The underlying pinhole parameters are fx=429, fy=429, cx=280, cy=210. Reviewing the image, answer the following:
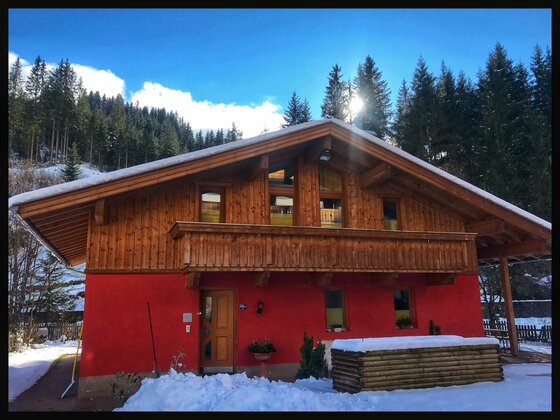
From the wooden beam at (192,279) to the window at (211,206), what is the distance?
1924 mm

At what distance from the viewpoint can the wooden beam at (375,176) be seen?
14.0 metres

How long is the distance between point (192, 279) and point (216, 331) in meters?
2.00

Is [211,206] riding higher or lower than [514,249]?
higher

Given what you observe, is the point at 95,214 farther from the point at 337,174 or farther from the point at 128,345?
the point at 337,174

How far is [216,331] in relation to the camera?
1289cm

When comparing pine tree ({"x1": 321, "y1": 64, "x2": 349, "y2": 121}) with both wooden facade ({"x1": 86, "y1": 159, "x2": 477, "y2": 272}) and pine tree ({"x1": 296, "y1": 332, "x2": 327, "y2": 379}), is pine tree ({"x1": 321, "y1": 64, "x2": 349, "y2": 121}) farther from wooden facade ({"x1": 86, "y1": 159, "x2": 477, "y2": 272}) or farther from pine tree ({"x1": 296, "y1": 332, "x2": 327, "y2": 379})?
pine tree ({"x1": 296, "y1": 332, "x2": 327, "y2": 379})

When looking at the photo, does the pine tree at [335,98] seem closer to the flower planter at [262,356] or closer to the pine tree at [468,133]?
the pine tree at [468,133]

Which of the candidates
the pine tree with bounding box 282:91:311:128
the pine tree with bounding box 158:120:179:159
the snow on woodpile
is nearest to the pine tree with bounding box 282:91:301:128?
the pine tree with bounding box 282:91:311:128

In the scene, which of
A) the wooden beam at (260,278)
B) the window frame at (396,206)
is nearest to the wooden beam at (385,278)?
the window frame at (396,206)

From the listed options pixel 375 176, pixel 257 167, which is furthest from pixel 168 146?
pixel 375 176

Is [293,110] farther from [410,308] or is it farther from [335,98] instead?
[410,308]

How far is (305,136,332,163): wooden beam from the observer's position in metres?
13.7
